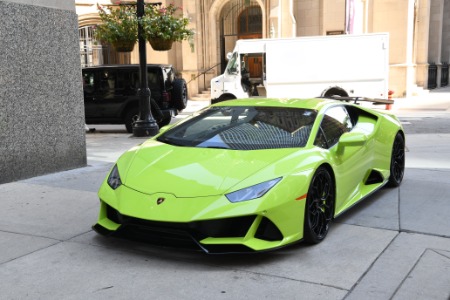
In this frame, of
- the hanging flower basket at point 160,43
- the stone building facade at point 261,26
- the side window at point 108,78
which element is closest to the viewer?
the hanging flower basket at point 160,43

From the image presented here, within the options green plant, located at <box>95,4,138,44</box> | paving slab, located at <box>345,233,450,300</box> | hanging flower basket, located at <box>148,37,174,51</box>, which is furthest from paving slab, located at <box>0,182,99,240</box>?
hanging flower basket, located at <box>148,37,174,51</box>

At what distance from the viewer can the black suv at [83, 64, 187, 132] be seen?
45.4 ft

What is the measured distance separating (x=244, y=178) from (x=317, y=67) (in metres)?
14.1

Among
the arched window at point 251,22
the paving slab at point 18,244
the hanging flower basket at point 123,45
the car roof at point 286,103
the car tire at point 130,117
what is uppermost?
the arched window at point 251,22

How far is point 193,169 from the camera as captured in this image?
14.1 feet

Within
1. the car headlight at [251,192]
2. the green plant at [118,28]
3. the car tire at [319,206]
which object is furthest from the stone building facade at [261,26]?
the car headlight at [251,192]

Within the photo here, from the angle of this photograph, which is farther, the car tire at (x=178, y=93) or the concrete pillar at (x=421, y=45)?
the concrete pillar at (x=421, y=45)

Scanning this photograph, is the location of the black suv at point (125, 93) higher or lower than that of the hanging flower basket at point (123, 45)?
lower

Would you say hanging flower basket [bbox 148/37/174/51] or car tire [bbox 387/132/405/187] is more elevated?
hanging flower basket [bbox 148/37/174/51]

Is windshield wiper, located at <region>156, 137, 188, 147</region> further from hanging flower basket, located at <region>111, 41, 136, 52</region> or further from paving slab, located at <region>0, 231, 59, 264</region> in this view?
hanging flower basket, located at <region>111, 41, 136, 52</region>

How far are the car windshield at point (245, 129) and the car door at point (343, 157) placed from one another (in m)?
0.23

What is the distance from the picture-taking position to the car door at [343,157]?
4891 mm

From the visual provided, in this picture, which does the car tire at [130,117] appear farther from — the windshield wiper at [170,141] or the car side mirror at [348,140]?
the car side mirror at [348,140]

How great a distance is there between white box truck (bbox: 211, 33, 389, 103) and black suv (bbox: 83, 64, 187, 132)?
428 centimetres
